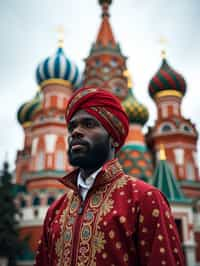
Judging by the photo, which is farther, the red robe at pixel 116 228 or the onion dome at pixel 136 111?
the onion dome at pixel 136 111

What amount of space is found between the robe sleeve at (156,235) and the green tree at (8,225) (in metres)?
14.0

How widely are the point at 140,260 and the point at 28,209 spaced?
49.4 feet

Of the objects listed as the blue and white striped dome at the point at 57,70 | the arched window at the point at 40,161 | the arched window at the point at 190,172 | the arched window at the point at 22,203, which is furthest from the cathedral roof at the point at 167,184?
the blue and white striped dome at the point at 57,70

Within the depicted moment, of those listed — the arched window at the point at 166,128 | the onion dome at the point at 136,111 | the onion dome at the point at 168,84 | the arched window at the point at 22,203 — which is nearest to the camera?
the arched window at the point at 22,203

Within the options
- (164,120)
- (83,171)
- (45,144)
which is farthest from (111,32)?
(83,171)

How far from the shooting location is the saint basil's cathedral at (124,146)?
1554cm

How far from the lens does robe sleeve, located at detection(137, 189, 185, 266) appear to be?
1.75 m

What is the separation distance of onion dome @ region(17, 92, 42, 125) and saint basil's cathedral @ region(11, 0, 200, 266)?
0.42ft

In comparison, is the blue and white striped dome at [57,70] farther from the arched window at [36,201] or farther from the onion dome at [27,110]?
the arched window at [36,201]

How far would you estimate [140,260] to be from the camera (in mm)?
1852

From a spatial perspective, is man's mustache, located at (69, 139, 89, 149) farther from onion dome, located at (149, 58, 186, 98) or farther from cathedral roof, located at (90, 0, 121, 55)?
cathedral roof, located at (90, 0, 121, 55)

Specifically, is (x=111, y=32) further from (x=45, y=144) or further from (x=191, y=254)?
Result: (x=191, y=254)

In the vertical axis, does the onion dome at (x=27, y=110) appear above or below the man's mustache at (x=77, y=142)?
above

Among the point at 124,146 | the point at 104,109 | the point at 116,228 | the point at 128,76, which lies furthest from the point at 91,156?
the point at 128,76
